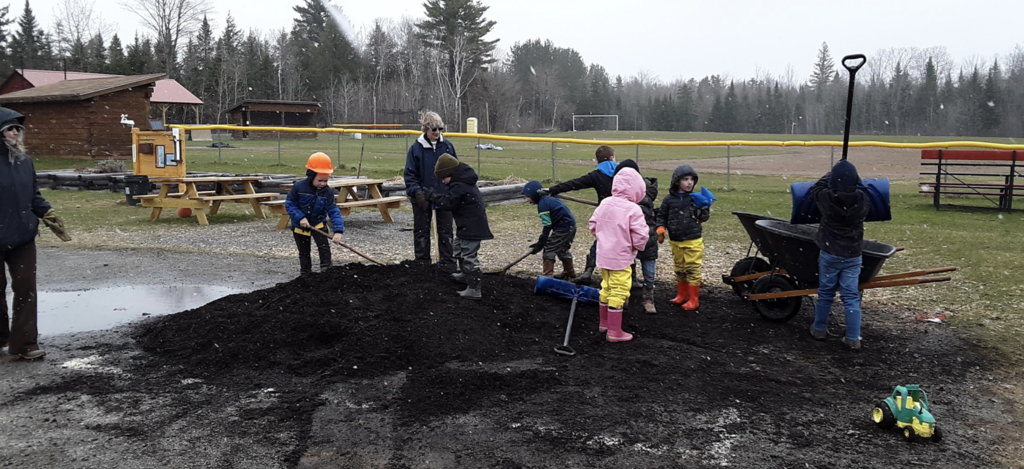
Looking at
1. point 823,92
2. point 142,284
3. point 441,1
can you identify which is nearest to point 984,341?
point 142,284

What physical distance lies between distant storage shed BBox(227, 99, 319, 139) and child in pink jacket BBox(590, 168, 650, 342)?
55.2m

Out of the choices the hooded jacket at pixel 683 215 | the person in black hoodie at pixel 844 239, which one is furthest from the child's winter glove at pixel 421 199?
the person in black hoodie at pixel 844 239

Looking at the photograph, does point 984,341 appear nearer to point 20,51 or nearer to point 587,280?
point 587,280

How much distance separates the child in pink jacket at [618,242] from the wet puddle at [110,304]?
13.9 feet

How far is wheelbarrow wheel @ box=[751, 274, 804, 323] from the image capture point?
6.62 meters

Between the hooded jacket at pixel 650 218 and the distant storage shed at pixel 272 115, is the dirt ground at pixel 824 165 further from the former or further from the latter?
the distant storage shed at pixel 272 115

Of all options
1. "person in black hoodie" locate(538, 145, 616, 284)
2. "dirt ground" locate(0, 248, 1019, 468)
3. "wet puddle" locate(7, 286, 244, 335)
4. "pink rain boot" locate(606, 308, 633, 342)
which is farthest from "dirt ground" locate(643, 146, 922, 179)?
"wet puddle" locate(7, 286, 244, 335)

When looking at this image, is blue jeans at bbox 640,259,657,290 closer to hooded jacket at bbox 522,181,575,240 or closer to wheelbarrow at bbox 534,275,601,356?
wheelbarrow at bbox 534,275,601,356

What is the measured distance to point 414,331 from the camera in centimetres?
583

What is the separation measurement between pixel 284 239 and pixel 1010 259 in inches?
417

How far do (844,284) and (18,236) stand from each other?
21.6 ft

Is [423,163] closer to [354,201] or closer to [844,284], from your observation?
[844,284]

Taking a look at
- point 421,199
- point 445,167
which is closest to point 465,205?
point 445,167

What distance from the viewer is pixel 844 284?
5.96m
